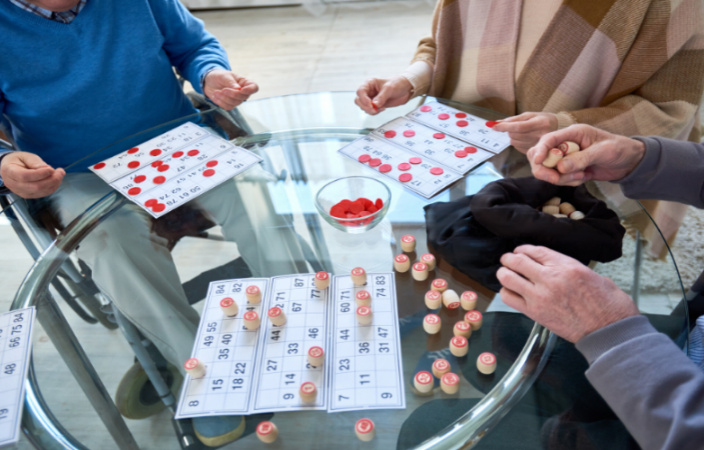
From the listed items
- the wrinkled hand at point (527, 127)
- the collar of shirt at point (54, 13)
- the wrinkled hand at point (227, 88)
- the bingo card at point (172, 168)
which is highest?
the collar of shirt at point (54, 13)

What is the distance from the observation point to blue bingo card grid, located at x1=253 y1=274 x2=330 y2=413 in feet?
2.07

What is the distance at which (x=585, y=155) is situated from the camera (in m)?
0.82

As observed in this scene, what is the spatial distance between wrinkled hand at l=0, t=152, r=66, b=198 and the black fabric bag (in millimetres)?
811

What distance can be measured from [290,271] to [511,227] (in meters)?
0.41

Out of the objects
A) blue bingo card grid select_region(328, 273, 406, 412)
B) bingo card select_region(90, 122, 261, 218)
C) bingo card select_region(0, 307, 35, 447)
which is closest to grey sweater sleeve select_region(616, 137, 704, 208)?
blue bingo card grid select_region(328, 273, 406, 412)

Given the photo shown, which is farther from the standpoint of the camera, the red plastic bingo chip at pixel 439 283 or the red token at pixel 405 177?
the red token at pixel 405 177

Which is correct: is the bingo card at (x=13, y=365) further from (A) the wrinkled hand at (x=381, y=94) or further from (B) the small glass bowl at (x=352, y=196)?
(A) the wrinkled hand at (x=381, y=94)

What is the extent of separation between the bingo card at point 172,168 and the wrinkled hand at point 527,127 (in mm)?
575

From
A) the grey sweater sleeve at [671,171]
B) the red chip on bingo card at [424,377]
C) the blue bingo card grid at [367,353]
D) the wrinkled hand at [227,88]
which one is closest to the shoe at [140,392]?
the blue bingo card grid at [367,353]

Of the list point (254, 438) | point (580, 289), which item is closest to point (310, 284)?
point (254, 438)

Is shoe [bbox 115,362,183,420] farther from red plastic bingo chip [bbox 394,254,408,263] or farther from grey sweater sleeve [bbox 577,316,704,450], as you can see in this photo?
grey sweater sleeve [bbox 577,316,704,450]

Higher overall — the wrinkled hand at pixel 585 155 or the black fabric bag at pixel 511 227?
the wrinkled hand at pixel 585 155

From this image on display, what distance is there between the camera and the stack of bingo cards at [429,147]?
98 centimetres

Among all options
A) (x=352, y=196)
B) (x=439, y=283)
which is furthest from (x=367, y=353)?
(x=352, y=196)
